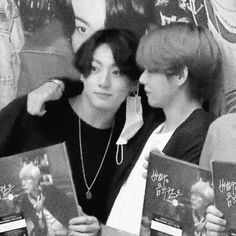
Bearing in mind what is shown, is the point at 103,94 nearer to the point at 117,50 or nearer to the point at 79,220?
the point at 117,50

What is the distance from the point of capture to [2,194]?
5.68ft

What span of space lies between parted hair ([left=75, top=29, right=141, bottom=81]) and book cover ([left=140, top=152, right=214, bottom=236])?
390 mm

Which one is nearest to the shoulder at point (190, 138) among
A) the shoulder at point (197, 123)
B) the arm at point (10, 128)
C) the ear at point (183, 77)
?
the shoulder at point (197, 123)

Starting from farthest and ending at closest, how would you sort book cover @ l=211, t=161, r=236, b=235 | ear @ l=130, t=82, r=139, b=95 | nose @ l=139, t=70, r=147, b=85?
ear @ l=130, t=82, r=139, b=95
nose @ l=139, t=70, r=147, b=85
book cover @ l=211, t=161, r=236, b=235

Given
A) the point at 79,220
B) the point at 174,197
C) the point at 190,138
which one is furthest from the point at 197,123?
the point at 79,220

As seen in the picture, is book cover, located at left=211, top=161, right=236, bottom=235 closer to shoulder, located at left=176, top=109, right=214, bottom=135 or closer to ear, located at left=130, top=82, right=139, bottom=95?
shoulder, located at left=176, top=109, right=214, bottom=135

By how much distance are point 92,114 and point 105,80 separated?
17 centimetres

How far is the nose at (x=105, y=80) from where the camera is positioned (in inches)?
74.3

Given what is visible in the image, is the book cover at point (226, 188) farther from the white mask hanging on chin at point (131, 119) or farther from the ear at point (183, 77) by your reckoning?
the white mask hanging on chin at point (131, 119)

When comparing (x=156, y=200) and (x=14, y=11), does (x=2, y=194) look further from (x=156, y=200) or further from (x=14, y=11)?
(x=14, y=11)

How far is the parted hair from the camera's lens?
189cm

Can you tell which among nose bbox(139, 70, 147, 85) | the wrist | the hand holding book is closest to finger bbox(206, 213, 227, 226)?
the hand holding book

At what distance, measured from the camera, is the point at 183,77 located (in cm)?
178

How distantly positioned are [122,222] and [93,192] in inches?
7.5
